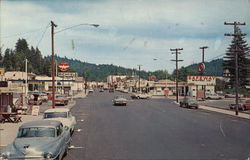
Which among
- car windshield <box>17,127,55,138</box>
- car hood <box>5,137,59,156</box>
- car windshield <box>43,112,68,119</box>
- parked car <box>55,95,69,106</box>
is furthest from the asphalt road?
parked car <box>55,95,69,106</box>

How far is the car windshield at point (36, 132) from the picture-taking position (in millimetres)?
11750

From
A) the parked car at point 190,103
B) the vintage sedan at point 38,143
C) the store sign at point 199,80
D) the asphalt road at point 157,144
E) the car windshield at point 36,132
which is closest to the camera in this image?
the vintage sedan at point 38,143

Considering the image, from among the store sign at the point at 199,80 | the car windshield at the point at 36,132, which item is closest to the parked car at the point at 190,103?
the store sign at the point at 199,80

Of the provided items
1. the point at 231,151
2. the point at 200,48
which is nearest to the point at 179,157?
the point at 231,151

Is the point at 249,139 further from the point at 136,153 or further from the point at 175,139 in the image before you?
the point at 136,153

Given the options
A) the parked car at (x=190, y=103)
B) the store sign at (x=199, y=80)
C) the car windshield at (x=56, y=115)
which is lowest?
the parked car at (x=190, y=103)

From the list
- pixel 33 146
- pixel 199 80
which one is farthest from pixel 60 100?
pixel 199 80

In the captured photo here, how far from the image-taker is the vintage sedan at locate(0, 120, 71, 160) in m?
10.2

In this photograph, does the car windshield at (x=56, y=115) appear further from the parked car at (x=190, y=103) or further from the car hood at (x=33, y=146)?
the parked car at (x=190, y=103)

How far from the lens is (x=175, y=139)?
17.3 meters

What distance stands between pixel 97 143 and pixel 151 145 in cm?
272

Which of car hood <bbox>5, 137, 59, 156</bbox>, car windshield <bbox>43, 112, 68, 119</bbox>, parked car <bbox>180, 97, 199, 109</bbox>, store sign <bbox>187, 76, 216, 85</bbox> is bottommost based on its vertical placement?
parked car <bbox>180, 97, 199, 109</bbox>

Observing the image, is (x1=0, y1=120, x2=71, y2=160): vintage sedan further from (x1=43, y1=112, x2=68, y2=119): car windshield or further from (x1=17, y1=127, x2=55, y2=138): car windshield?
(x1=43, y1=112, x2=68, y2=119): car windshield

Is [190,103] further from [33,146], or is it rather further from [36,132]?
[33,146]
